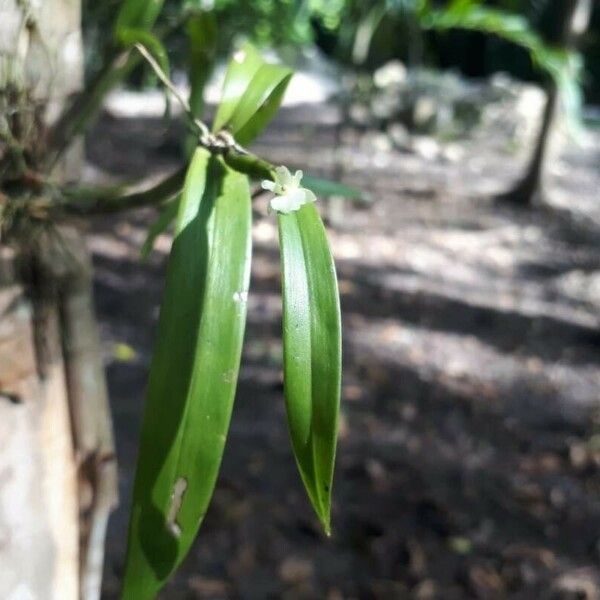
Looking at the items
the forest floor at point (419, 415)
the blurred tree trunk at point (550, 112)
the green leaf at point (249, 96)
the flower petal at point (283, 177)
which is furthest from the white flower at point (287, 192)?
the blurred tree trunk at point (550, 112)

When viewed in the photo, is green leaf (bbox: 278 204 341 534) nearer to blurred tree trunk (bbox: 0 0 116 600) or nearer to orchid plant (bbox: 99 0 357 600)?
orchid plant (bbox: 99 0 357 600)

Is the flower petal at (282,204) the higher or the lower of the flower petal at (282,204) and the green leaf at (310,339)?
the higher

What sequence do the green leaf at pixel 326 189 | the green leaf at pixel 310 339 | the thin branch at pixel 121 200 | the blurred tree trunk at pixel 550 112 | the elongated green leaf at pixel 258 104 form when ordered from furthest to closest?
the blurred tree trunk at pixel 550 112 → the green leaf at pixel 326 189 → the thin branch at pixel 121 200 → the elongated green leaf at pixel 258 104 → the green leaf at pixel 310 339

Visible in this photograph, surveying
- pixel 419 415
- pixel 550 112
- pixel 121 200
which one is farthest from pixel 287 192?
pixel 550 112

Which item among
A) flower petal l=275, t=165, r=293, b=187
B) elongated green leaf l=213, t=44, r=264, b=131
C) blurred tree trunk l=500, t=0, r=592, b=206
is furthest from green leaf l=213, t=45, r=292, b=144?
blurred tree trunk l=500, t=0, r=592, b=206

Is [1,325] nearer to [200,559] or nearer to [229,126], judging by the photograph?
[229,126]

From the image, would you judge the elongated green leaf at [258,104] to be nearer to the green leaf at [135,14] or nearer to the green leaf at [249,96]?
the green leaf at [249,96]
